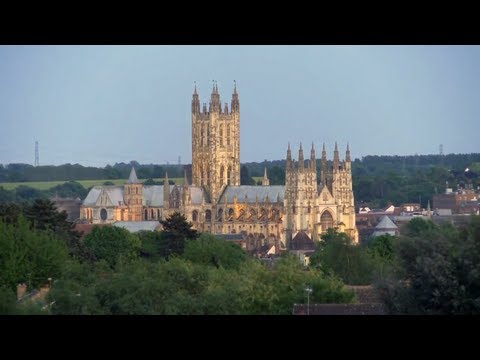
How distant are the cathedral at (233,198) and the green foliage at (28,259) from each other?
4773 centimetres

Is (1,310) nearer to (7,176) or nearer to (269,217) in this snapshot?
(269,217)

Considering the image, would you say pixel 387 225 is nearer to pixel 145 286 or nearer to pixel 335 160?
pixel 335 160

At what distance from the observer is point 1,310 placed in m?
21.8

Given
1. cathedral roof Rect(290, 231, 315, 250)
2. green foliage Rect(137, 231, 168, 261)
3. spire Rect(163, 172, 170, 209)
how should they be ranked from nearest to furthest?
green foliage Rect(137, 231, 168, 261)
cathedral roof Rect(290, 231, 315, 250)
spire Rect(163, 172, 170, 209)

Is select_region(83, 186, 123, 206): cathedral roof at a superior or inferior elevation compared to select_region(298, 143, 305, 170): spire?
inferior

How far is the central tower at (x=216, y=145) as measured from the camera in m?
102

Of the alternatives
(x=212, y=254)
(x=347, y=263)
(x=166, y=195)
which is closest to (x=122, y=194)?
(x=166, y=195)

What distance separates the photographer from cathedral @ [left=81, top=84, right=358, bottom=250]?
310 ft

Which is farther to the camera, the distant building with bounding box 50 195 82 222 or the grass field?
the grass field

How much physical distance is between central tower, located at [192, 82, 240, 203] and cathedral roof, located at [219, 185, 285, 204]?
1696mm

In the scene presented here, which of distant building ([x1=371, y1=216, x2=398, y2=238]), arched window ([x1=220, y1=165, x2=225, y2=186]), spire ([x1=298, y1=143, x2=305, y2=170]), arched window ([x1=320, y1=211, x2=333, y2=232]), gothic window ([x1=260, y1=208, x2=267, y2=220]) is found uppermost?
spire ([x1=298, y1=143, x2=305, y2=170])

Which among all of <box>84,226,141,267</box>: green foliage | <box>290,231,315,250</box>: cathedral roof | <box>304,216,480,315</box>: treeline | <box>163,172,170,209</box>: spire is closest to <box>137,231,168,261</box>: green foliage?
<box>84,226,141,267</box>: green foliage

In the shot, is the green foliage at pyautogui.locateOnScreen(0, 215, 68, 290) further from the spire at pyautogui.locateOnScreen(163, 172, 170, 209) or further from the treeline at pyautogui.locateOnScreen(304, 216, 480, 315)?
the spire at pyautogui.locateOnScreen(163, 172, 170, 209)

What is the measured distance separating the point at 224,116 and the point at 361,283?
200ft
